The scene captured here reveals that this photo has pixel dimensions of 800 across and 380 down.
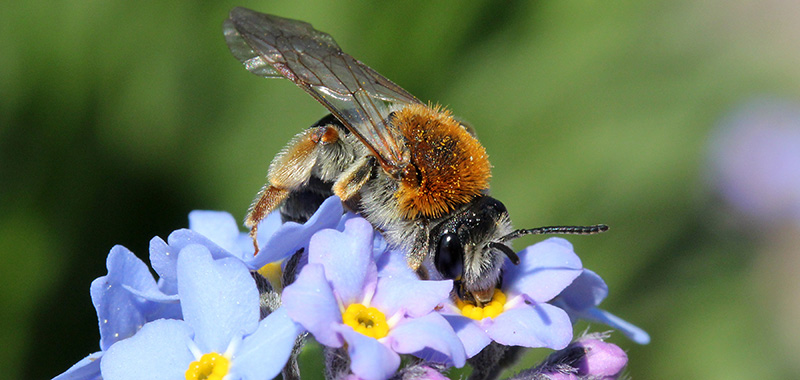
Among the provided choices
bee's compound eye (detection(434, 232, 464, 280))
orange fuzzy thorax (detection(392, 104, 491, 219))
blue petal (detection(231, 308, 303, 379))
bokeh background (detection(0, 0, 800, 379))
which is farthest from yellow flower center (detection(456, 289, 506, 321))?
bokeh background (detection(0, 0, 800, 379))

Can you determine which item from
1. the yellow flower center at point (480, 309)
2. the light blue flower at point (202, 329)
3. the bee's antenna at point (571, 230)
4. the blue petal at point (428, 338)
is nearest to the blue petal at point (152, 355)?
the light blue flower at point (202, 329)

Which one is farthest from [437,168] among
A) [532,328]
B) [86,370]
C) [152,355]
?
[86,370]

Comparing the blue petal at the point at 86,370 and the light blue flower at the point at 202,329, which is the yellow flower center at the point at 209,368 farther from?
the blue petal at the point at 86,370

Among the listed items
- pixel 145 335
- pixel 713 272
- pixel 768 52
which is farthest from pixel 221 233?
pixel 768 52

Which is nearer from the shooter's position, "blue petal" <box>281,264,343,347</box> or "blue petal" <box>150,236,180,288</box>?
"blue petal" <box>281,264,343,347</box>

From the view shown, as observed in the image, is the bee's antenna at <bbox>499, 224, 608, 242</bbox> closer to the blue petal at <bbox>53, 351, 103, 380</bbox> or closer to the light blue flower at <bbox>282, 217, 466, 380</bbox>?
the light blue flower at <bbox>282, 217, 466, 380</bbox>
